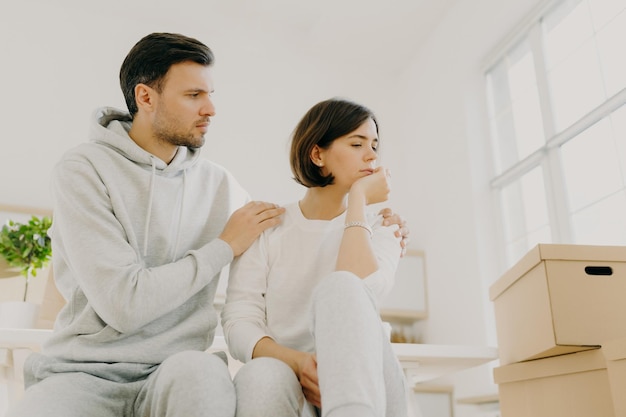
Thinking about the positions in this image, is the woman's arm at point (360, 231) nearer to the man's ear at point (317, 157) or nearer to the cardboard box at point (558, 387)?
the man's ear at point (317, 157)

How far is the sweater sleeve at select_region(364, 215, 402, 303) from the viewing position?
1219 mm

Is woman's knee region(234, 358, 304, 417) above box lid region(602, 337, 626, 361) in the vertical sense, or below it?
below

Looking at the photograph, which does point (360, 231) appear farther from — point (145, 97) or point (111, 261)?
point (145, 97)

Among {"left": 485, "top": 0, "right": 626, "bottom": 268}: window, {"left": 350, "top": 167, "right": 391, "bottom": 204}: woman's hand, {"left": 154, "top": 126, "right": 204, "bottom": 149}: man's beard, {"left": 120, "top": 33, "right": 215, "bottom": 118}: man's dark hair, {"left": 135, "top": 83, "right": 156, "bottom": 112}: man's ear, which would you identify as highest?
{"left": 485, "top": 0, "right": 626, "bottom": 268}: window

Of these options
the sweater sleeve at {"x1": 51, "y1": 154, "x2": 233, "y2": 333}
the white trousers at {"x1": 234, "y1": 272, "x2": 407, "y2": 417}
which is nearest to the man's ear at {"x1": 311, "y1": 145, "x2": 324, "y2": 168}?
the sweater sleeve at {"x1": 51, "y1": 154, "x2": 233, "y2": 333}

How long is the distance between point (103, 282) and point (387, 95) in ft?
12.0

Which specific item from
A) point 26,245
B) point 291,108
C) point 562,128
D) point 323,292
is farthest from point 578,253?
point 291,108

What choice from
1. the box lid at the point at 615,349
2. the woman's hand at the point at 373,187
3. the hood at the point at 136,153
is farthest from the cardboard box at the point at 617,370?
the hood at the point at 136,153

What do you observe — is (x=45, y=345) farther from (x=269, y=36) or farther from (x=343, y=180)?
(x=269, y=36)

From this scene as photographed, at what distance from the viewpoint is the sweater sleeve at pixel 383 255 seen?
4.00 ft

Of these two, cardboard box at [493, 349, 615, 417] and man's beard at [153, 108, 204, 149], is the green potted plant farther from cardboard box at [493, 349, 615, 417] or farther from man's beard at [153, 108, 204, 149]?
cardboard box at [493, 349, 615, 417]

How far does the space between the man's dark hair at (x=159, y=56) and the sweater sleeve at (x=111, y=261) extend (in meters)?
0.31

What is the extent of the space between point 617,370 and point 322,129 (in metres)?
0.83

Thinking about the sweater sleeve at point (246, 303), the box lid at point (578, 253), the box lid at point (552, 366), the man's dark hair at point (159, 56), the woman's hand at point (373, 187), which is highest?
the man's dark hair at point (159, 56)
